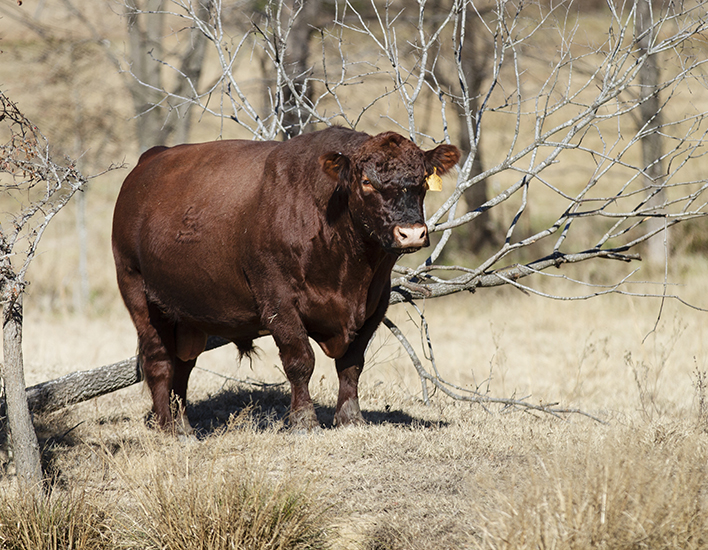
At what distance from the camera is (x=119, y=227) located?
6.27 meters

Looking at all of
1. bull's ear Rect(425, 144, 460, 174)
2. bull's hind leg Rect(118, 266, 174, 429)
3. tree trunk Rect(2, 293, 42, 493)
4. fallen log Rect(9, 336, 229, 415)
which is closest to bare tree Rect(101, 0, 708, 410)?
bull's ear Rect(425, 144, 460, 174)

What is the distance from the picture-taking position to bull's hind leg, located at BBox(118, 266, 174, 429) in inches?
242

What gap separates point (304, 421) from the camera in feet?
17.2

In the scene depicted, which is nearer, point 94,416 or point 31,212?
point 31,212

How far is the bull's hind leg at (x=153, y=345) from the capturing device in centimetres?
614

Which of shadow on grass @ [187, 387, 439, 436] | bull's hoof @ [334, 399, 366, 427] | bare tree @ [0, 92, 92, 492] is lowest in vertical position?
shadow on grass @ [187, 387, 439, 436]

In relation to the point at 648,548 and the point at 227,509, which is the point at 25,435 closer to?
the point at 227,509

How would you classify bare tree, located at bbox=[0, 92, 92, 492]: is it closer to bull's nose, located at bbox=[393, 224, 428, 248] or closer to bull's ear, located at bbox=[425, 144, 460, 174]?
bull's nose, located at bbox=[393, 224, 428, 248]

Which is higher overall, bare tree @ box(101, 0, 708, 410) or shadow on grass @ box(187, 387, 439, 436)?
bare tree @ box(101, 0, 708, 410)

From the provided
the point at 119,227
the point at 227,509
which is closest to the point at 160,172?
the point at 119,227

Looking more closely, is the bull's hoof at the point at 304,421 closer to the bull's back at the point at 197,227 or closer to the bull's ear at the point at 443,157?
the bull's back at the point at 197,227

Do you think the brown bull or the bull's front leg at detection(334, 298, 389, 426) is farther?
the bull's front leg at detection(334, 298, 389, 426)

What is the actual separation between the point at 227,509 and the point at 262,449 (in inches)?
45.9

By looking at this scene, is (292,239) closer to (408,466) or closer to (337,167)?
(337,167)
